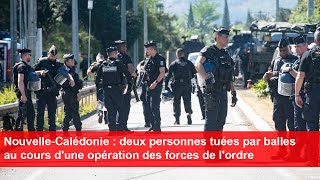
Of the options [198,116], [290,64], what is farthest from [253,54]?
[290,64]

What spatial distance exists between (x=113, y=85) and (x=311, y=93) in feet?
16.2

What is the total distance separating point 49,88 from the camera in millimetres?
15359

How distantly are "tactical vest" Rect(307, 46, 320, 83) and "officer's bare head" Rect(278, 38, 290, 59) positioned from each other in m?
1.29

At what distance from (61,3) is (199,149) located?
43.0 metres

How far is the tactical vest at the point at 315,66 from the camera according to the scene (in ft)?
37.2

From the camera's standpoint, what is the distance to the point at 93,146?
46.7 feet

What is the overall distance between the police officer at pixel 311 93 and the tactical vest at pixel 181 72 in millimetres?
7482

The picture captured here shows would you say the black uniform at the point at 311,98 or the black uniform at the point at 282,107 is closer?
the black uniform at the point at 311,98

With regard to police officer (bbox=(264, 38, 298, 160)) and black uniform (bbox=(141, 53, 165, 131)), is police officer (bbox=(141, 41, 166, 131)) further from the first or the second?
police officer (bbox=(264, 38, 298, 160))

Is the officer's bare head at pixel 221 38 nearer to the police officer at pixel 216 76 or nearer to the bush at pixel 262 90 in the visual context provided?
the police officer at pixel 216 76

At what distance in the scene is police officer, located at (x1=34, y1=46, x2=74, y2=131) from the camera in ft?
50.2

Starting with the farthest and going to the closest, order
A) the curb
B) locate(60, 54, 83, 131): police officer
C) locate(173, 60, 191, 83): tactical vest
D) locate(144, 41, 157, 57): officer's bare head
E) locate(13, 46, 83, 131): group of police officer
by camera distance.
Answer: locate(173, 60, 191, 83): tactical vest
the curb
locate(144, 41, 157, 57): officer's bare head
locate(60, 54, 83, 131): police officer
locate(13, 46, 83, 131): group of police officer

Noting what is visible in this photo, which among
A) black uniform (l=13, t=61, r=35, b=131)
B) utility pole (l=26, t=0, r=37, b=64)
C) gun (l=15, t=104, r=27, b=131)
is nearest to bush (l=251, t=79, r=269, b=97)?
utility pole (l=26, t=0, r=37, b=64)

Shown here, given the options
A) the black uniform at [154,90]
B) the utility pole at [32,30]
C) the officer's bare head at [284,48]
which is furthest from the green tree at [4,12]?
the officer's bare head at [284,48]
